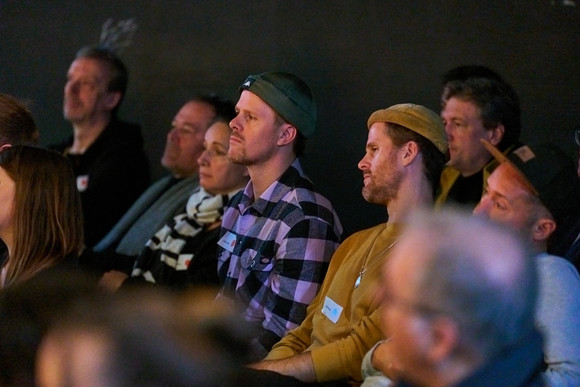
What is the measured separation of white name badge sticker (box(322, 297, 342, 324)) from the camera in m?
3.38

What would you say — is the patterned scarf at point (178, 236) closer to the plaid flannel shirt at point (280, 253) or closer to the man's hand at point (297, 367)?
the plaid flannel shirt at point (280, 253)

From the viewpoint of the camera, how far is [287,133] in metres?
4.07

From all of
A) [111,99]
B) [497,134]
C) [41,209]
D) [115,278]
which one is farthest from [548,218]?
[111,99]

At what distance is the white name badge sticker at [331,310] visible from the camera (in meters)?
3.38

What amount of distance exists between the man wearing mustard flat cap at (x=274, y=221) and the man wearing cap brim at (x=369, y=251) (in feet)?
0.45

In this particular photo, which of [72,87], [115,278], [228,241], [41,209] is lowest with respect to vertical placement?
[115,278]

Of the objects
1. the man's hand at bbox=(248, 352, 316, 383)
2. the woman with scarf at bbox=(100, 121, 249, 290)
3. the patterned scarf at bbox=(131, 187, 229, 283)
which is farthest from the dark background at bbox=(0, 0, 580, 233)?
the man's hand at bbox=(248, 352, 316, 383)

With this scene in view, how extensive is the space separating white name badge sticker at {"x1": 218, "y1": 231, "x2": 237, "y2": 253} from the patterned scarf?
44 centimetres

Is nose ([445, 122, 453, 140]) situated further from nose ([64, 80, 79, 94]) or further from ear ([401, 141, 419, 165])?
nose ([64, 80, 79, 94])

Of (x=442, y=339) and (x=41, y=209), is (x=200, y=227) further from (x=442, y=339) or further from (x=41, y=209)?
(x=442, y=339)

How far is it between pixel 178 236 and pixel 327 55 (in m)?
1.15

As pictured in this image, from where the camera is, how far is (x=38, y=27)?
254 inches

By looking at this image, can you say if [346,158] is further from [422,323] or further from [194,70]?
[422,323]

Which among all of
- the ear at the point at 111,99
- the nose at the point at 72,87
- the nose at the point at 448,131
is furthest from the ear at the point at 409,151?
the nose at the point at 72,87
